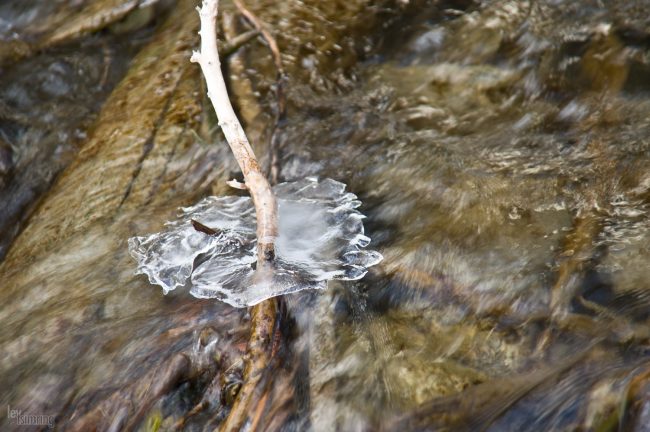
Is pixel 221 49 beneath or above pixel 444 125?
above

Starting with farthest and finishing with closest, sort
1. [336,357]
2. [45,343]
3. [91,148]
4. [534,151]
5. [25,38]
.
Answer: [25,38] → [91,148] → [534,151] → [45,343] → [336,357]

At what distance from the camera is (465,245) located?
128 inches

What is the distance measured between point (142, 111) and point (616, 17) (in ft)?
10.5

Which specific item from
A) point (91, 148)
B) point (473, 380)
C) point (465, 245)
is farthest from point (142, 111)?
point (473, 380)

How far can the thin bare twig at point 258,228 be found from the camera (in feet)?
8.90

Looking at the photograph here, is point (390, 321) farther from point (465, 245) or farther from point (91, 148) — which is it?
point (91, 148)

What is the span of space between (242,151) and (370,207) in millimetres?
892

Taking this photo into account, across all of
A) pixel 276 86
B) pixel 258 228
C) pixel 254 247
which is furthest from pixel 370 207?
pixel 276 86

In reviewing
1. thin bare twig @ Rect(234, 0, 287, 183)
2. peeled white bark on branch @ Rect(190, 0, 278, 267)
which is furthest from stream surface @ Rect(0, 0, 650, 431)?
peeled white bark on branch @ Rect(190, 0, 278, 267)

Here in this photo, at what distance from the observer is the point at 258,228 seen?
296 cm

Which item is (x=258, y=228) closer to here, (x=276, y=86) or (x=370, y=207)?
(x=370, y=207)

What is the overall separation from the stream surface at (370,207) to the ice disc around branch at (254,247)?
107 mm

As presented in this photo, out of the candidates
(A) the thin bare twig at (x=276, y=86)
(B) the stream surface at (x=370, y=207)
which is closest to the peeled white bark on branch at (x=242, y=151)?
(B) the stream surface at (x=370, y=207)

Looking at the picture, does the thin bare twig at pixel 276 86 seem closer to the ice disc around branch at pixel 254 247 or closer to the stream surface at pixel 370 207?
the stream surface at pixel 370 207
